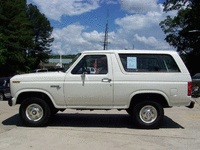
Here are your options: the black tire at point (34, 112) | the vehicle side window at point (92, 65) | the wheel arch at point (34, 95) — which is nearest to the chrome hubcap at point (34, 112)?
the black tire at point (34, 112)

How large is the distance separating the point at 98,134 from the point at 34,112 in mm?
1816

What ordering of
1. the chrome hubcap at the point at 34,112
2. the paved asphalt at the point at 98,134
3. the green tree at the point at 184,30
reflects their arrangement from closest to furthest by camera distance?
the paved asphalt at the point at 98,134, the chrome hubcap at the point at 34,112, the green tree at the point at 184,30

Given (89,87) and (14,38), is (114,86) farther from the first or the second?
(14,38)

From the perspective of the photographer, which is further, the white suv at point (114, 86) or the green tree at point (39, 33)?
the green tree at point (39, 33)

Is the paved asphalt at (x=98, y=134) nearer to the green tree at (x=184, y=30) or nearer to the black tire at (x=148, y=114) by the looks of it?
the black tire at (x=148, y=114)

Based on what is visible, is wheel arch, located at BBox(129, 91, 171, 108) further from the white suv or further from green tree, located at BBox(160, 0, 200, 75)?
green tree, located at BBox(160, 0, 200, 75)

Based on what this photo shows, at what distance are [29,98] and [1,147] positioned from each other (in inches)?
63.4

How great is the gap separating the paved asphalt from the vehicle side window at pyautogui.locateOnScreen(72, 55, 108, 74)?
1526 mm

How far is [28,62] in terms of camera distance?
48.1 metres

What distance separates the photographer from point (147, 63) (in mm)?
5781

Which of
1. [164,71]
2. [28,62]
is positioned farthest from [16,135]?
[28,62]

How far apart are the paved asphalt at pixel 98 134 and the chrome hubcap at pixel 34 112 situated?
0.31 meters

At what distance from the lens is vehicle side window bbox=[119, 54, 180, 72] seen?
5.73 meters

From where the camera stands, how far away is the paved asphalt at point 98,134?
461cm
